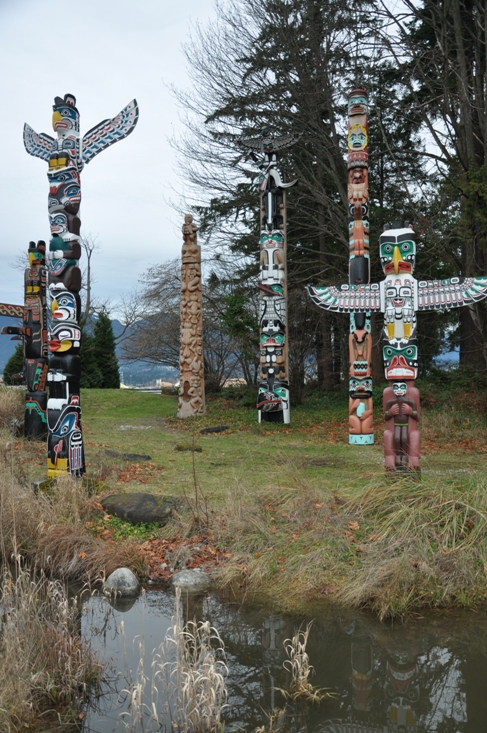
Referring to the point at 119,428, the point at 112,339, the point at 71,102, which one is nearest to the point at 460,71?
the point at 71,102

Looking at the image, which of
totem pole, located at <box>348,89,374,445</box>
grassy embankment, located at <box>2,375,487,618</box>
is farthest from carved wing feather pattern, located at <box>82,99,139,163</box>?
totem pole, located at <box>348,89,374,445</box>

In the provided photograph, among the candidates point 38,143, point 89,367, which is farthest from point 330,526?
point 89,367

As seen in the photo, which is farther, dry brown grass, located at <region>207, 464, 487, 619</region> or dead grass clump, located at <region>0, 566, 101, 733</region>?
dry brown grass, located at <region>207, 464, 487, 619</region>

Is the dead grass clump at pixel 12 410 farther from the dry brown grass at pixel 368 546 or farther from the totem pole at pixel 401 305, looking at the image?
the totem pole at pixel 401 305

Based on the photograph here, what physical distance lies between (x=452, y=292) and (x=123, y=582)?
468 centimetres

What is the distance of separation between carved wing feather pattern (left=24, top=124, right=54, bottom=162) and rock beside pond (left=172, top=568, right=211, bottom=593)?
543cm

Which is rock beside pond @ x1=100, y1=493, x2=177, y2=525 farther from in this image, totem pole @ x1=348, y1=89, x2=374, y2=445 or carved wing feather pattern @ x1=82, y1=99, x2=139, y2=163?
totem pole @ x1=348, y1=89, x2=374, y2=445

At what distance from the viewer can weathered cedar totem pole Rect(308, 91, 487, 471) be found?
721 cm

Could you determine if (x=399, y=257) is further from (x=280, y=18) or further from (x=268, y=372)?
(x=280, y=18)

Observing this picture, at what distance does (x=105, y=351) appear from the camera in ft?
92.9

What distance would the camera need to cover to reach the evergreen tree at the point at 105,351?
28.0m

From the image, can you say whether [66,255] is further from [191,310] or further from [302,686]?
[191,310]

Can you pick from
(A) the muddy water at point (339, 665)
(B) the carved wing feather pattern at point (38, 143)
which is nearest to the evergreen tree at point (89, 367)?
(B) the carved wing feather pattern at point (38, 143)

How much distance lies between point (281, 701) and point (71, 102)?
7164 millimetres
